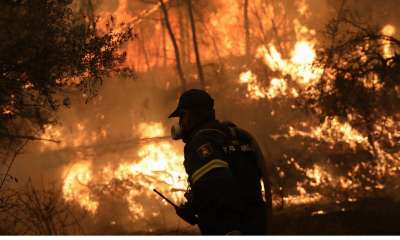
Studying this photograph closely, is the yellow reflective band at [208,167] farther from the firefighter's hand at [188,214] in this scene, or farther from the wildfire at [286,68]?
the wildfire at [286,68]

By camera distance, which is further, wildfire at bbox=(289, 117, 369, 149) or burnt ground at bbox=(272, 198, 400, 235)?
wildfire at bbox=(289, 117, 369, 149)

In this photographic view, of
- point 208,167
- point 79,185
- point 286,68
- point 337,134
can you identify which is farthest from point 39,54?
point 286,68

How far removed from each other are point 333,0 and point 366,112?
50.9ft

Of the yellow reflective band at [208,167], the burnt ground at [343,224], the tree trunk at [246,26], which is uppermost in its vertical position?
the tree trunk at [246,26]

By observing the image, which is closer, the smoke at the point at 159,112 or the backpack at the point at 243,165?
the backpack at the point at 243,165

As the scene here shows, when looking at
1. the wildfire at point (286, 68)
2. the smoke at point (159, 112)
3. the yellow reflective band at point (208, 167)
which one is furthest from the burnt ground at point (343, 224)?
the wildfire at point (286, 68)

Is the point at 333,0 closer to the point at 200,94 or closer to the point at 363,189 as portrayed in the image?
the point at 363,189

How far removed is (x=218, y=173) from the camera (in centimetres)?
269

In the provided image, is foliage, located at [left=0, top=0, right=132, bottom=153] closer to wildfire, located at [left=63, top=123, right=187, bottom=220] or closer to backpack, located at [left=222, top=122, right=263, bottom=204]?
backpack, located at [left=222, top=122, right=263, bottom=204]

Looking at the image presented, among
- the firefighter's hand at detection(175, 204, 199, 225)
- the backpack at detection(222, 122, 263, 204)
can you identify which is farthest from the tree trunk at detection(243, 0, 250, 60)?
the firefighter's hand at detection(175, 204, 199, 225)

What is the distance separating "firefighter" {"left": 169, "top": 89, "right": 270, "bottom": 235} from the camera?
8.79ft

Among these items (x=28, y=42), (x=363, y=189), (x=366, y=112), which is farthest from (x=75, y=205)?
(x=28, y=42)

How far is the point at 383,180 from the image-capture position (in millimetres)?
18641

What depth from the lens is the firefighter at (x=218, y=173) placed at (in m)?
2.68
